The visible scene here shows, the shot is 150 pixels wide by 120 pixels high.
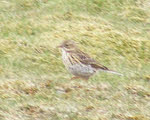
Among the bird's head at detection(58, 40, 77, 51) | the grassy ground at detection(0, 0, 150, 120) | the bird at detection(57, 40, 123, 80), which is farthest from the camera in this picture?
the bird's head at detection(58, 40, 77, 51)

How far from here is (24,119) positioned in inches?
336

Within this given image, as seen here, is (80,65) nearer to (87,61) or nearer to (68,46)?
(87,61)

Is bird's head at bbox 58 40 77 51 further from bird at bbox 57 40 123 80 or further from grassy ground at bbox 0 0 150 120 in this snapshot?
grassy ground at bbox 0 0 150 120

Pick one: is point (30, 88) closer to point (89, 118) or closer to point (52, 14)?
point (89, 118)

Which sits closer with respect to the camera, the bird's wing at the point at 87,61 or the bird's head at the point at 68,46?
the bird's wing at the point at 87,61

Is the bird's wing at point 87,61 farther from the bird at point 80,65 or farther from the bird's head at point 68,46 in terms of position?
the bird's head at point 68,46

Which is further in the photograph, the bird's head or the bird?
the bird's head

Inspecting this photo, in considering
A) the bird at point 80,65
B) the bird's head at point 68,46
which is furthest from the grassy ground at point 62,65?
the bird's head at point 68,46

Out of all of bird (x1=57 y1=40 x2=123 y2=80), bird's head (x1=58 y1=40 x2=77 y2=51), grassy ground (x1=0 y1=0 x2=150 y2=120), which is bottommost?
grassy ground (x1=0 y1=0 x2=150 y2=120)

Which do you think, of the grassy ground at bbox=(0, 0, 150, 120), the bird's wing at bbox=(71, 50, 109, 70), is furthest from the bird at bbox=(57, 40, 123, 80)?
the grassy ground at bbox=(0, 0, 150, 120)

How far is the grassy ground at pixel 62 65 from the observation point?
356 inches

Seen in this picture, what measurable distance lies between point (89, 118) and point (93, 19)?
4516 mm

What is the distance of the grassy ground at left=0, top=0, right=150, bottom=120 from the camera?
9.05 meters

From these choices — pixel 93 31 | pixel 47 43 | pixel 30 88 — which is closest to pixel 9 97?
pixel 30 88
